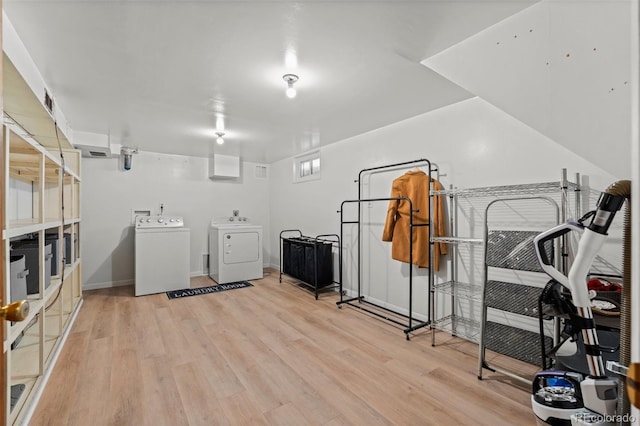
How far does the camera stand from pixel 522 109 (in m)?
1.68

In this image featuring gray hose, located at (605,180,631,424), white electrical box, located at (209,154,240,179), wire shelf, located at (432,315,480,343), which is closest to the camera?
gray hose, located at (605,180,631,424)

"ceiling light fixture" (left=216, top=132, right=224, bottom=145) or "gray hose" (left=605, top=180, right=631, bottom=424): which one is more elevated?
"ceiling light fixture" (left=216, top=132, right=224, bottom=145)

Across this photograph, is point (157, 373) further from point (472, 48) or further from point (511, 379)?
point (472, 48)

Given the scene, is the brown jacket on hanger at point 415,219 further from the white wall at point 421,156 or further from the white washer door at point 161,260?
the white washer door at point 161,260

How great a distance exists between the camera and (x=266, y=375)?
2.04 meters

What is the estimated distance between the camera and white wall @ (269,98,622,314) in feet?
7.16

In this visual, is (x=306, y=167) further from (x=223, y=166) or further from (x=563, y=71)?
(x=563, y=71)

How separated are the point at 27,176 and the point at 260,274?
307 cm

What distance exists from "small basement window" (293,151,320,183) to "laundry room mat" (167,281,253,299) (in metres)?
1.90

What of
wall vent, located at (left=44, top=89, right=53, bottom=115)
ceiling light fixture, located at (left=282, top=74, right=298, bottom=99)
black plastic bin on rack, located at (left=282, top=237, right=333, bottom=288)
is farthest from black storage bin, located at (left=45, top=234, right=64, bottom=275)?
black plastic bin on rack, located at (left=282, top=237, right=333, bottom=288)

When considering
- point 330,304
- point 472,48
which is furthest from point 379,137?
point 330,304

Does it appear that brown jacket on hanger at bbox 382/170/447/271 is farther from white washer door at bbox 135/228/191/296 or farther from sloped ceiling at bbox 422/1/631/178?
white washer door at bbox 135/228/191/296

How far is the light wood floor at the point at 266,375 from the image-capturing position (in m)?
1.65

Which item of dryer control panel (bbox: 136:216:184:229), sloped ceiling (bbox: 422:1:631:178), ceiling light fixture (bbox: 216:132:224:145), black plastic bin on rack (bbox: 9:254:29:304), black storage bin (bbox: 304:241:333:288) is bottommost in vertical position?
black storage bin (bbox: 304:241:333:288)
